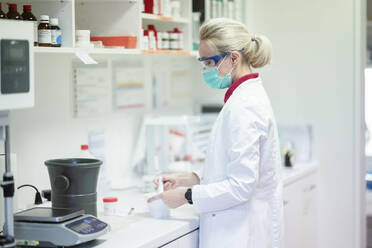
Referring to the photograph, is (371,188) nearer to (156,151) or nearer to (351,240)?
(351,240)

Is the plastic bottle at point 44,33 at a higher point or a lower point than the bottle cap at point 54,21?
lower

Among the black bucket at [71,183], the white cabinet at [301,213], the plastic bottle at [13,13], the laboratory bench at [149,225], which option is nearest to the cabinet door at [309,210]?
the white cabinet at [301,213]

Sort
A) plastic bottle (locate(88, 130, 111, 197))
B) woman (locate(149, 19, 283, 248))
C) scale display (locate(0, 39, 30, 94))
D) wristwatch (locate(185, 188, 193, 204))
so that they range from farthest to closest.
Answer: plastic bottle (locate(88, 130, 111, 197)), wristwatch (locate(185, 188, 193, 204)), woman (locate(149, 19, 283, 248)), scale display (locate(0, 39, 30, 94))

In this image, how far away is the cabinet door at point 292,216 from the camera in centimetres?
330

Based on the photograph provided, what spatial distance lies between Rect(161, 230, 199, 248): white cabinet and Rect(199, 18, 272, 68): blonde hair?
2.40 ft

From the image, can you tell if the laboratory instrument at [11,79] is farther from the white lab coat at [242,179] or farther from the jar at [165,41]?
the jar at [165,41]

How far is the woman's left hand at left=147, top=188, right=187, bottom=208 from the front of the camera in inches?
95.1

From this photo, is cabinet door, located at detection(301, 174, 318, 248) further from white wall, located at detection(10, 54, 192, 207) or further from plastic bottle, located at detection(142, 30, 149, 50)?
plastic bottle, located at detection(142, 30, 149, 50)

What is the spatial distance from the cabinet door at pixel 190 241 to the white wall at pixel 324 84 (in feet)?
4.90

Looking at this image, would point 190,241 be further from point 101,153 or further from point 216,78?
point 101,153

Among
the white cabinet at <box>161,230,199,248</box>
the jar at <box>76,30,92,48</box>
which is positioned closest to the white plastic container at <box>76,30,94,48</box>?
the jar at <box>76,30,92,48</box>

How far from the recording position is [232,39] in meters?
2.40

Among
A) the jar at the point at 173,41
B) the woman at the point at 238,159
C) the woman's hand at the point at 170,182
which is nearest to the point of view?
the woman at the point at 238,159

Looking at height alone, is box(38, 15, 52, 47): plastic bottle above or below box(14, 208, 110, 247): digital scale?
above
